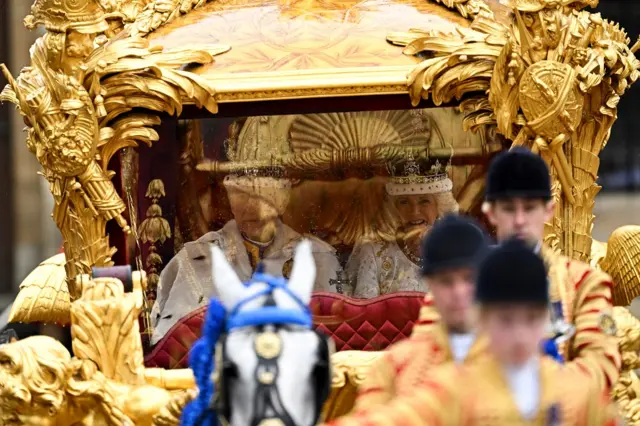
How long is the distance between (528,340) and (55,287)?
4.25 metres

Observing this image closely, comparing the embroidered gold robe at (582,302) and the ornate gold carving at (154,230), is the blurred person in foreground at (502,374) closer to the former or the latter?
the embroidered gold robe at (582,302)

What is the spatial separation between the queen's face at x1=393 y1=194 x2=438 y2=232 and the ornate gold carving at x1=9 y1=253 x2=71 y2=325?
5.07 feet

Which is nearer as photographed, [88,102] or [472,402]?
[472,402]

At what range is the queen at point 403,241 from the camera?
7062mm

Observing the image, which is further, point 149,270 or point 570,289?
point 149,270

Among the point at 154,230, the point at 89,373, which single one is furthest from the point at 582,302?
the point at 154,230

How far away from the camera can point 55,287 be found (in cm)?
804

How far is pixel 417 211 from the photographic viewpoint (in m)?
7.07

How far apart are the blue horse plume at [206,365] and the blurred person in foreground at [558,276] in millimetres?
689

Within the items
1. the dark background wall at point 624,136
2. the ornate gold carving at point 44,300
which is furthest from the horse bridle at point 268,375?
the dark background wall at point 624,136

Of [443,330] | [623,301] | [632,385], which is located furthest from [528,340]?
[623,301]

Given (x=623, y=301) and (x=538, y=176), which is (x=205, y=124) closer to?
(x=623, y=301)

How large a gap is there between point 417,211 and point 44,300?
5.66 feet

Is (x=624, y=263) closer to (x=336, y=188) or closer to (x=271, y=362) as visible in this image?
(x=336, y=188)
